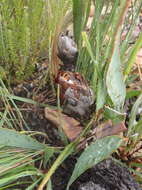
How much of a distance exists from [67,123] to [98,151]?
197mm

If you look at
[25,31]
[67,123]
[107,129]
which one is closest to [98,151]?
[107,129]

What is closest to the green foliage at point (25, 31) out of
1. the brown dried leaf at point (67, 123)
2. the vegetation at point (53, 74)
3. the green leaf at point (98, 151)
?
the vegetation at point (53, 74)

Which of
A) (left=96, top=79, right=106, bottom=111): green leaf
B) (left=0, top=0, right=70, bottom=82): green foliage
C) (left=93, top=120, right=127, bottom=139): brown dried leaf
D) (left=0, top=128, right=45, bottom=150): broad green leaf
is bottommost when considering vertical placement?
(left=0, top=128, right=45, bottom=150): broad green leaf

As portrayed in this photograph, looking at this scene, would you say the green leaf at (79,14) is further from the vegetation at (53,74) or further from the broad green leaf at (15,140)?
the broad green leaf at (15,140)

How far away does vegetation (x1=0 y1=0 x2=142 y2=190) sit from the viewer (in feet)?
1.85

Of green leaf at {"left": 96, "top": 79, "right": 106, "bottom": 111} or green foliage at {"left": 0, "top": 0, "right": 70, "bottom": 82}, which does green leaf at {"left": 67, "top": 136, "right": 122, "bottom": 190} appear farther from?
green foliage at {"left": 0, "top": 0, "right": 70, "bottom": 82}

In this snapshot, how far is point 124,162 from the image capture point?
700 mm

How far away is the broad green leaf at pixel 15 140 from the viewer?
0.61m

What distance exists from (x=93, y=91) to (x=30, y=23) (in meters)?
0.24

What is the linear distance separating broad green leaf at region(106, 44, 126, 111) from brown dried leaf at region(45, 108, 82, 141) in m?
0.14

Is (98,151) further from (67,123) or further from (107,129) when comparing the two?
(67,123)

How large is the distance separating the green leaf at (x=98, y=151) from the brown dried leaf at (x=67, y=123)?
0.45 feet

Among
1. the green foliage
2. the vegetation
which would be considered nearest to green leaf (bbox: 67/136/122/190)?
the vegetation

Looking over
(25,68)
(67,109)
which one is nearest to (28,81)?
(25,68)
